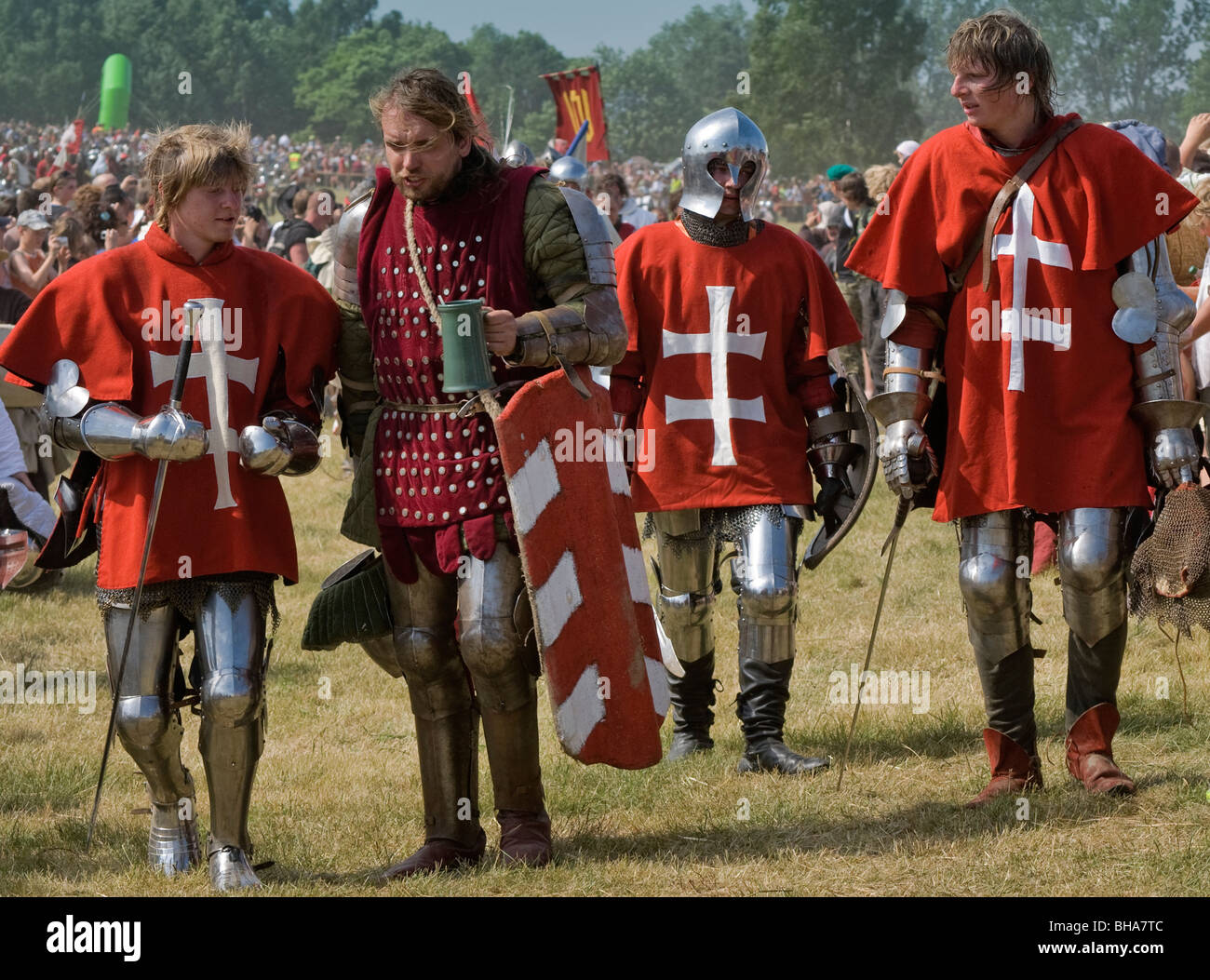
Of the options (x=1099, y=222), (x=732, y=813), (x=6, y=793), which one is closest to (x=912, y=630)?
(x=732, y=813)

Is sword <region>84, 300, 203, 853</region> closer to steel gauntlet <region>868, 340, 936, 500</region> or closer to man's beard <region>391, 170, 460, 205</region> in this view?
man's beard <region>391, 170, 460, 205</region>

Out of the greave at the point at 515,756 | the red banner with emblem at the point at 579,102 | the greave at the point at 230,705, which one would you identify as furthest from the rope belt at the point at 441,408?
the red banner with emblem at the point at 579,102

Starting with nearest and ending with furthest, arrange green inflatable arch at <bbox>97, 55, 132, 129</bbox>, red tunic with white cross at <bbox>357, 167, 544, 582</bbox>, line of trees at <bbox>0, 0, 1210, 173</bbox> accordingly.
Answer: red tunic with white cross at <bbox>357, 167, 544, 582</bbox> → green inflatable arch at <bbox>97, 55, 132, 129</bbox> → line of trees at <bbox>0, 0, 1210, 173</bbox>

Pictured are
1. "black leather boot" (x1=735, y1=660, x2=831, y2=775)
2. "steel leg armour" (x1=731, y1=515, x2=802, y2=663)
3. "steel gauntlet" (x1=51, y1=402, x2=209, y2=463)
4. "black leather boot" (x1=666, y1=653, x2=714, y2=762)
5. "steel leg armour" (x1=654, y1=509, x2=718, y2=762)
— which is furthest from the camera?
"black leather boot" (x1=666, y1=653, x2=714, y2=762)

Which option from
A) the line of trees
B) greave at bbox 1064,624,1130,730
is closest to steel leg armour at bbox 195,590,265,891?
greave at bbox 1064,624,1130,730

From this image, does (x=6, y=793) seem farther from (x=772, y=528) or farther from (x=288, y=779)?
(x=772, y=528)

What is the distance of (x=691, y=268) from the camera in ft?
18.8

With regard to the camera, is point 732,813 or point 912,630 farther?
point 912,630

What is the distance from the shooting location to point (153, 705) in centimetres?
446

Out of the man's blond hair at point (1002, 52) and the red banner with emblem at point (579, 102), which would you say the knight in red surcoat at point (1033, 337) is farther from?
the red banner with emblem at point (579, 102)

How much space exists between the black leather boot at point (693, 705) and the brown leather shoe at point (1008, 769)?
48.6 inches

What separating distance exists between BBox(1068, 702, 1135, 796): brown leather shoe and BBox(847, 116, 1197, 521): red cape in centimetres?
65

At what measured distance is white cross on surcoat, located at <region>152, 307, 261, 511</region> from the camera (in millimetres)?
4453

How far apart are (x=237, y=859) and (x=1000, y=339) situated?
245cm
